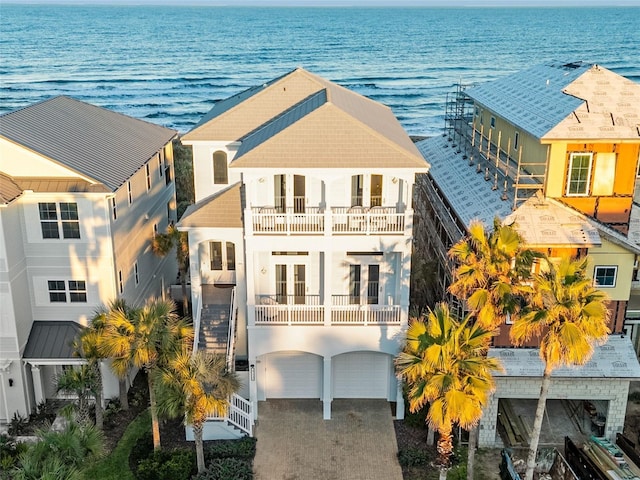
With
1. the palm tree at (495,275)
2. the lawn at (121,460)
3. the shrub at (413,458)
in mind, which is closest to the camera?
the palm tree at (495,275)

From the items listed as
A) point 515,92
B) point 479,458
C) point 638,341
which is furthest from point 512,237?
point 515,92

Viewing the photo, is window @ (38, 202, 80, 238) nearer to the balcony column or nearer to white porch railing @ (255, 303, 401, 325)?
white porch railing @ (255, 303, 401, 325)

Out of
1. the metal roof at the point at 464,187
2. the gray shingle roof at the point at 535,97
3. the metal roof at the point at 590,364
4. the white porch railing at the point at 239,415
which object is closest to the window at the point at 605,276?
the metal roof at the point at 590,364

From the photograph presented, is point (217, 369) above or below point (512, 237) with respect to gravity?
below

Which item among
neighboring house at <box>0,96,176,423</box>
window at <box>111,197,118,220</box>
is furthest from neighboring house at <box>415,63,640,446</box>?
neighboring house at <box>0,96,176,423</box>

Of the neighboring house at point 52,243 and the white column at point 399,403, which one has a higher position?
the neighboring house at point 52,243

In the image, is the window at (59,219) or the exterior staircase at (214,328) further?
the exterior staircase at (214,328)

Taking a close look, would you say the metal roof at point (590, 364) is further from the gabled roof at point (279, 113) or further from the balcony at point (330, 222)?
the gabled roof at point (279, 113)

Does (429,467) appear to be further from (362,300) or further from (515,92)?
(515,92)
